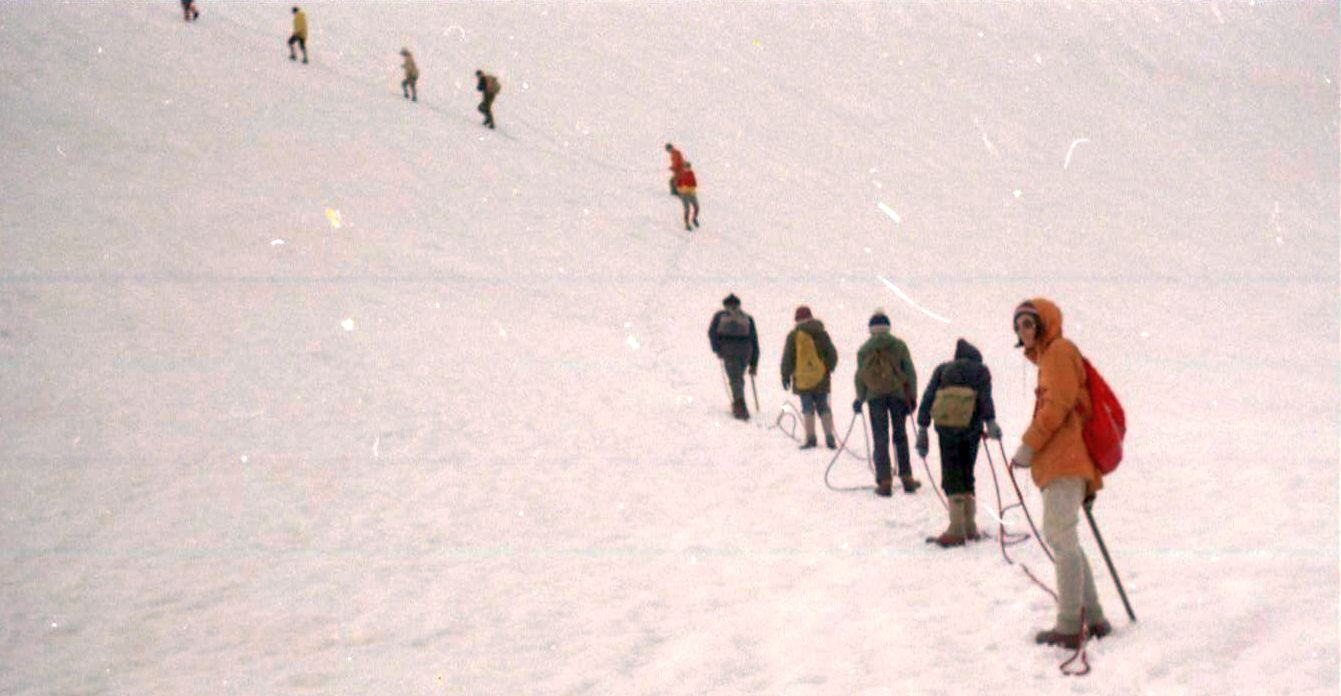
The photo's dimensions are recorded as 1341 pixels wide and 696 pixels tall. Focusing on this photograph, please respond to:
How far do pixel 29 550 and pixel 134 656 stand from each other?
2.08 m

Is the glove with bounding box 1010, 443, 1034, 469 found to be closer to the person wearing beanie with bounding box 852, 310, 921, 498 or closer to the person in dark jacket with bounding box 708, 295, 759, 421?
the person wearing beanie with bounding box 852, 310, 921, 498

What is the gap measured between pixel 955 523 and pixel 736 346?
188 inches

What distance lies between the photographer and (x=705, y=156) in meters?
28.7

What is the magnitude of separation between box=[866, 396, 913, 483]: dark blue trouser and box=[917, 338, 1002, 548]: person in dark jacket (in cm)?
112

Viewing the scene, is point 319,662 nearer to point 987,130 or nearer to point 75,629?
point 75,629

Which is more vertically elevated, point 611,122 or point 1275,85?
point 1275,85

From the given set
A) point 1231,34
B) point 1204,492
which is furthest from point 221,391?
point 1231,34

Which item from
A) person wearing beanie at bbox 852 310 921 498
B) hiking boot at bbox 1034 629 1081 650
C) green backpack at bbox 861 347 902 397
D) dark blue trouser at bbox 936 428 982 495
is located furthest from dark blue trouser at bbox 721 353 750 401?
hiking boot at bbox 1034 629 1081 650

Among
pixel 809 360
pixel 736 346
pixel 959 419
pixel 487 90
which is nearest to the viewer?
pixel 959 419

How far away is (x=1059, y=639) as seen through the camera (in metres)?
5.25

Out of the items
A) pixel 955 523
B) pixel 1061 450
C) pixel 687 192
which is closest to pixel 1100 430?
pixel 1061 450

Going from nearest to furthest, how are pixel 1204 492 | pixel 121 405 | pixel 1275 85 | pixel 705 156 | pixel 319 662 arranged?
pixel 319 662
pixel 1204 492
pixel 121 405
pixel 705 156
pixel 1275 85

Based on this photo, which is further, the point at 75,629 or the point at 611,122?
the point at 611,122

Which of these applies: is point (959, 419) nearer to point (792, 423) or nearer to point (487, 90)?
point (792, 423)
